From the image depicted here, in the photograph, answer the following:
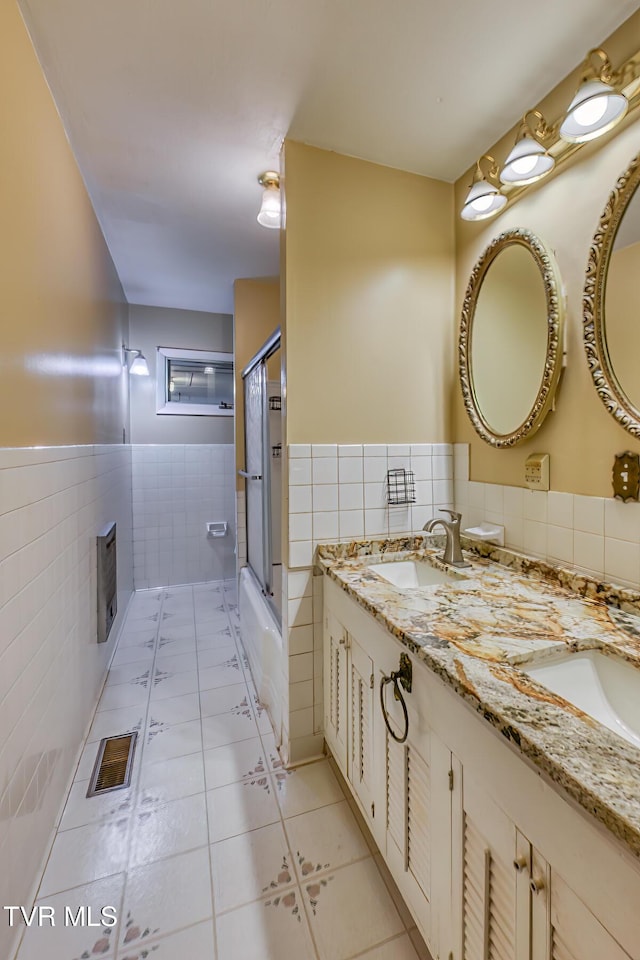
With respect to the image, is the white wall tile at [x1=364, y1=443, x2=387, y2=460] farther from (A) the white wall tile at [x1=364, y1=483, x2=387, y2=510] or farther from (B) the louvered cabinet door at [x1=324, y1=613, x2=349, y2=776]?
(B) the louvered cabinet door at [x1=324, y1=613, x2=349, y2=776]

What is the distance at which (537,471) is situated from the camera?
132cm

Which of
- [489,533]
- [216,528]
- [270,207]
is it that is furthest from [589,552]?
[216,528]

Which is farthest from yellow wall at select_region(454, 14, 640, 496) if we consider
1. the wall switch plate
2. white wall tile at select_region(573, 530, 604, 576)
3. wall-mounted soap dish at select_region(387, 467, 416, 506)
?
wall-mounted soap dish at select_region(387, 467, 416, 506)

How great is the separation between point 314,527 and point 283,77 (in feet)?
4.87

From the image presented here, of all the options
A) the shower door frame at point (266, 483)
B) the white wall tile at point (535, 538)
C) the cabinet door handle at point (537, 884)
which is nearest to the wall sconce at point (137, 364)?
the shower door frame at point (266, 483)

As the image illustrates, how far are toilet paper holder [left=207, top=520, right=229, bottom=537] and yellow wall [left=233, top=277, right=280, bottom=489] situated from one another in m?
0.92

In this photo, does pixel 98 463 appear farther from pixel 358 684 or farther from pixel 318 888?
pixel 318 888

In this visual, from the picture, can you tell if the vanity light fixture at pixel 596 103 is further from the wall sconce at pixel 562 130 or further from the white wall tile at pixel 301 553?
the white wall tile at pixel 301 553

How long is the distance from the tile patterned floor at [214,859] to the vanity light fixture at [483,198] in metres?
2.18

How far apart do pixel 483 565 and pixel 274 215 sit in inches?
66.9

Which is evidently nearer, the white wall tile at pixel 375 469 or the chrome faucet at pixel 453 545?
the chrome faucet at pixel 453 545

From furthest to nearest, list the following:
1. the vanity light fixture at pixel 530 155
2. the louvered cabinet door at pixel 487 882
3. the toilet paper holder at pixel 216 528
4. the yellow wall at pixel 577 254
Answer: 1. the toilet paper holder at pixel 216 528
2. the vanity light fixture at pixel 530 155
3. the yellow wall at pixel 577 254
4. the louvered cabinet door at pixel 487 882

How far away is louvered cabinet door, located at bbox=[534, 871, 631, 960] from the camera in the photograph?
1.59 ft

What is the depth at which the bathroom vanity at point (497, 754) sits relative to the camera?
0.51m
